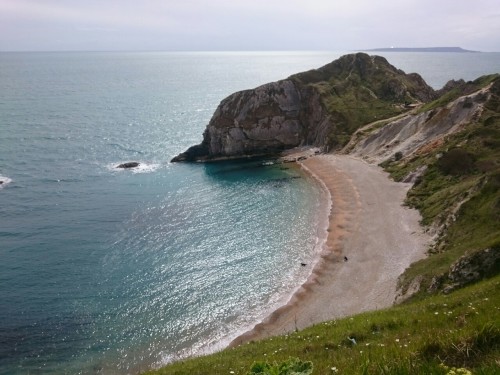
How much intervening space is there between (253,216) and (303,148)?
49838 millimetres

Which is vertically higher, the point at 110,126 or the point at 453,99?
the point at 453,99

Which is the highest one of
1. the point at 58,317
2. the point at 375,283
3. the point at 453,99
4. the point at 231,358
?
the point at 453,99

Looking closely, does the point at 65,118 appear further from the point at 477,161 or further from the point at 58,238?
the point at 477,161

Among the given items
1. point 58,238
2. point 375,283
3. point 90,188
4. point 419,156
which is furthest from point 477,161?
point 90,188

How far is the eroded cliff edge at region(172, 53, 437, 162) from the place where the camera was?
121m

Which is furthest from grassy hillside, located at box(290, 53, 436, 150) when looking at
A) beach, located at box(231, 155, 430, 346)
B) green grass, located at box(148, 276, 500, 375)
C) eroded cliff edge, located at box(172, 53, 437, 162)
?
green grass, located at box(148, 276, 500, 375)

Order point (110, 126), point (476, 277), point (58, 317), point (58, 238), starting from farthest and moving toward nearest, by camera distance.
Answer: point (110, 126) < point (58, 238) < point (58, 317) < point (476, 277)

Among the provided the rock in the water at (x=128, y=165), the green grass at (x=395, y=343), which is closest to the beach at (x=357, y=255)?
the green grass at (x=395, y=343)

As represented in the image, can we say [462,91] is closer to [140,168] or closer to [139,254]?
[140,168]

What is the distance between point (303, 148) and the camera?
120875 millimetres

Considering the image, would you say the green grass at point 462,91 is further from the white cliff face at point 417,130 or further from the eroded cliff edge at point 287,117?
the eroded cliff edge at point 287,117

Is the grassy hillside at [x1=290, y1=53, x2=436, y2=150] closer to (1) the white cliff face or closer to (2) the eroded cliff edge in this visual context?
(2) the eroded cliff edge

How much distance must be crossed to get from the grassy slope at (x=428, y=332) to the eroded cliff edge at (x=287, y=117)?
55.7 m

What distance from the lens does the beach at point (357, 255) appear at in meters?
45.3
